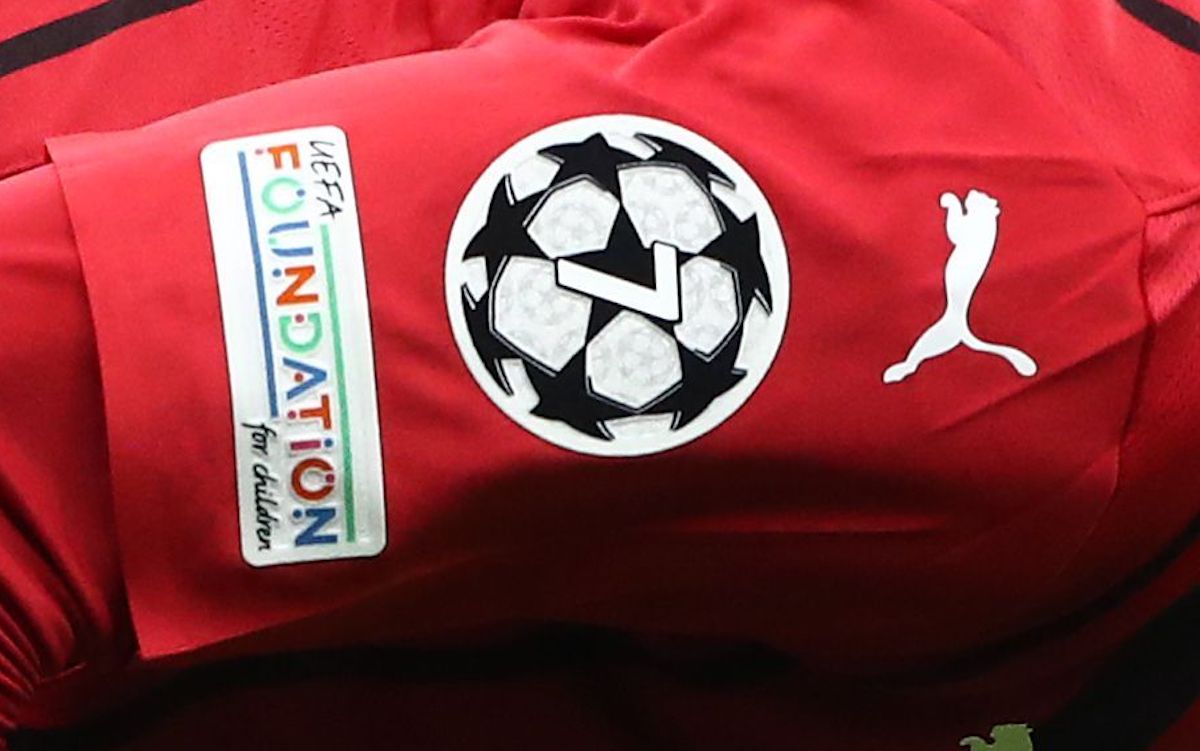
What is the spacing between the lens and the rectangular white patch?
0.45 meters

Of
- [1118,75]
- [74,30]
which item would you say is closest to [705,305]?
[1118,75]

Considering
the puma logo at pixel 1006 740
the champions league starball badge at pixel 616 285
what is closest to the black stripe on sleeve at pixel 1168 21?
the champions league starball badge at pixel 616 285

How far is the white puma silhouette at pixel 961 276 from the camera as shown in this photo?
1.61 feet

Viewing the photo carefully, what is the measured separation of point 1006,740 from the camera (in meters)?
0.82

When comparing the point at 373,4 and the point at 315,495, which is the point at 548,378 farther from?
the point at 373,4

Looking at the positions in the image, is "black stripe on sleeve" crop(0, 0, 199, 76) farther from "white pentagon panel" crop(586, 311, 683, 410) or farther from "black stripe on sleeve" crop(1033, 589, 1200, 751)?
"black stripe on sleeve" crop(1033, 589, 1200, 751)

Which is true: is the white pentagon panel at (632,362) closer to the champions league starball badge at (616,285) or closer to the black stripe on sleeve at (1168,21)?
the champions league starball badge at (616,285)

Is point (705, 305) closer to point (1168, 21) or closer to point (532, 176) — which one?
point (532, 176)

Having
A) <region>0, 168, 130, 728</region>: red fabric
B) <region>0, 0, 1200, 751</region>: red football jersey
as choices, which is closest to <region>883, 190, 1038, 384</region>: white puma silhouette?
<region>0, 0, 1200, 751</region>: red football jersey

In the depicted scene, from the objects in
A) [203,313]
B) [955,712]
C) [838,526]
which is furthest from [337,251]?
[955,712]

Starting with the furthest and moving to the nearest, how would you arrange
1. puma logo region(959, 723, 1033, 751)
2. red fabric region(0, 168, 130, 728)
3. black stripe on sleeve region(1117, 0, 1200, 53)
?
1. puma logo region(959, 723, 1033, 751)
2. black stripe on sleeve region(1117, 0, 1200, 53)
3. red fabric region(0, 168, 130, 728)

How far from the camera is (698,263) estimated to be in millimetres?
473

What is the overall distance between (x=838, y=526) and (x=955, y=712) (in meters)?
0.15

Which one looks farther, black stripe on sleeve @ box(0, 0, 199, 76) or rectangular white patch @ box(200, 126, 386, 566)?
black stripe on sleeve @ box(0, 0, 199, 76)
